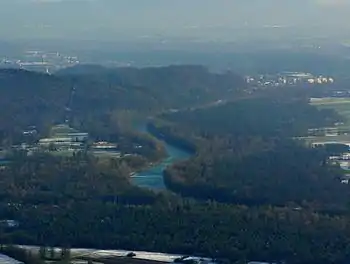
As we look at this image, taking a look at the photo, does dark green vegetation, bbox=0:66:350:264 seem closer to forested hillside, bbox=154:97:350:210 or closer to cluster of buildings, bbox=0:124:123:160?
forested hillside, bbox=154:97:350:210

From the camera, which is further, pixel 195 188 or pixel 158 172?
pixel 158 172

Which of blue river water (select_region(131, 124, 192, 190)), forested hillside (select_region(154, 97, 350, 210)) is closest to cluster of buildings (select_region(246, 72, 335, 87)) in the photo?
forested hillside (select_region(154, 97, 350, 210))

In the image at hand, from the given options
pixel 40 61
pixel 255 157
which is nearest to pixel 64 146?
pixel 255 157

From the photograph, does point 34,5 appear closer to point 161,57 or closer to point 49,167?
point 161,57

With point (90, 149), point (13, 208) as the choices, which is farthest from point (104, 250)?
point (90, 149)

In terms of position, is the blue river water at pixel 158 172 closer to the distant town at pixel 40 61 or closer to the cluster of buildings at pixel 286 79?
the cluster of buildings at pixel 286 79

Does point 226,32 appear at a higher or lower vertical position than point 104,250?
higher

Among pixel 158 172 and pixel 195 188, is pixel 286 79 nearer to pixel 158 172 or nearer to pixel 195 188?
pixel 158 172
